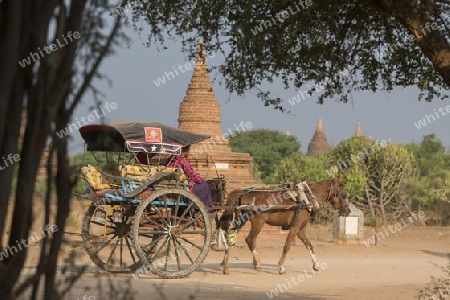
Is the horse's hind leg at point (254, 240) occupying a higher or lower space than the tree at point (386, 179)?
lower

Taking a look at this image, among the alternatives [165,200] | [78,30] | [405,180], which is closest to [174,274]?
[165,200]

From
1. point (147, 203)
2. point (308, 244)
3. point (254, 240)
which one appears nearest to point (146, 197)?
point (147, 203)

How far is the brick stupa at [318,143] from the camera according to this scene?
114 m

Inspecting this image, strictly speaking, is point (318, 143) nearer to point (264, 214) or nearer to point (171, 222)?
point (264, 214)

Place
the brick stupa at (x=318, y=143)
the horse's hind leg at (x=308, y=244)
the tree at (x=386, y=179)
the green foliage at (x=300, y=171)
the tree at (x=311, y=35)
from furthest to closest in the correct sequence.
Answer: the brick stupa at (x=318, y=143)
the green foliage at (x=300, y=171)
the tree at (x=386, y=179)
the horse's hind leg at (x=308, y=244)
the tree at (x=311, y=35)

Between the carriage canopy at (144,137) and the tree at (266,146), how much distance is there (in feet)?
190

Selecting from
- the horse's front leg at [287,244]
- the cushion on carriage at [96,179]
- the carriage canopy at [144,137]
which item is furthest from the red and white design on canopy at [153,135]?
the horse's front leg at [287,244]

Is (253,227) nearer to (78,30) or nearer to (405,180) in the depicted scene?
(78,30)

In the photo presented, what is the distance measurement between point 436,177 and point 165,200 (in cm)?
4752

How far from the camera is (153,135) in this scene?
1357cm

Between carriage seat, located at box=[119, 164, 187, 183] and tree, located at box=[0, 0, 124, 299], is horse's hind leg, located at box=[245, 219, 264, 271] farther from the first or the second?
tree, located at box=[0, 0, 124, 299]

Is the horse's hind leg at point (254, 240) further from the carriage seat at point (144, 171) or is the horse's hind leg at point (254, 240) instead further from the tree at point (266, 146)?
the tree at point (266, 146)

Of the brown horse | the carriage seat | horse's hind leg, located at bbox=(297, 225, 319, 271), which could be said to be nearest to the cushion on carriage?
the carriage seat

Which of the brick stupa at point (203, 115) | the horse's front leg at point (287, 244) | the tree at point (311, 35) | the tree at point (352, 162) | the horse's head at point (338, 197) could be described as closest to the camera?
the tree at point (311, 35)
